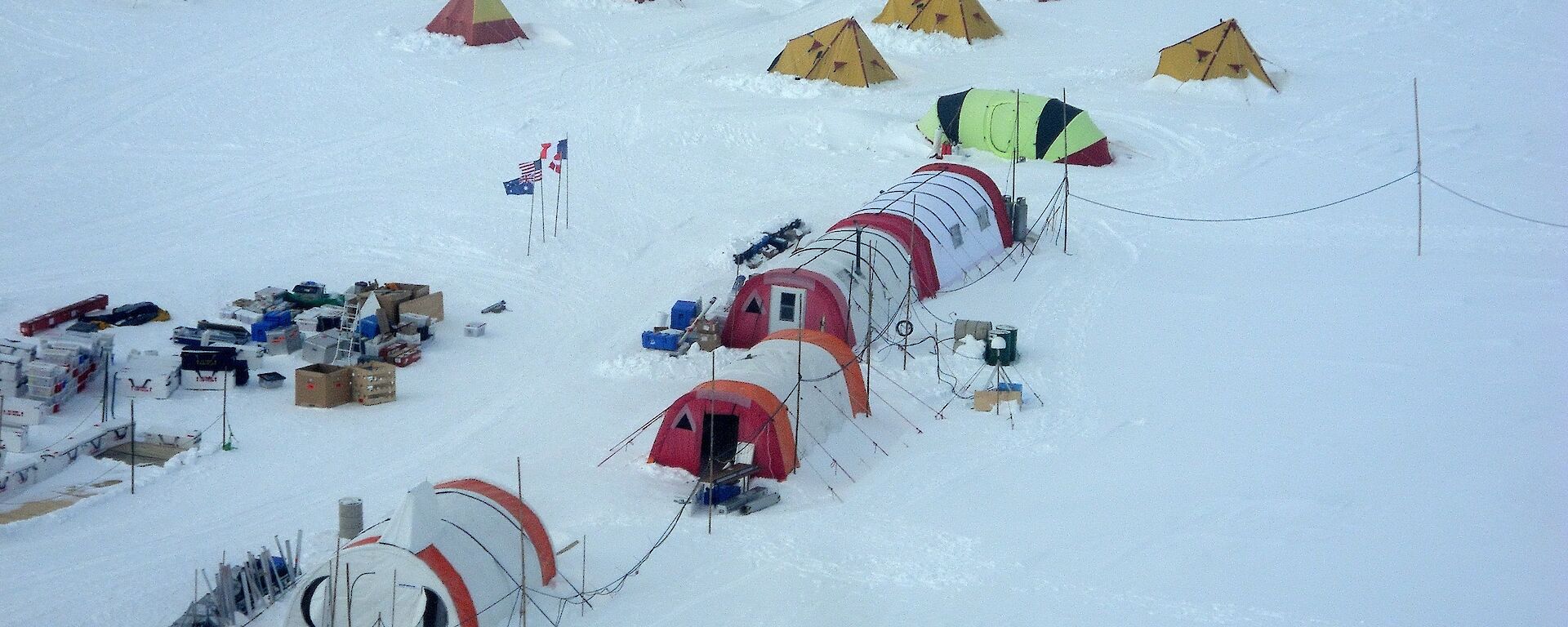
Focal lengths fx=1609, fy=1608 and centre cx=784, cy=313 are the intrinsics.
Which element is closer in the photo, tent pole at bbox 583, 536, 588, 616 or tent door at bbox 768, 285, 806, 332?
tent pole at bbox 583, 536, 588, 616

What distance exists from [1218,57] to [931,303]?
12613 mm

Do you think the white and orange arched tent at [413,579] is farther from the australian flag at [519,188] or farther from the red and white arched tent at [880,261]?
the australian flag at [519,188]

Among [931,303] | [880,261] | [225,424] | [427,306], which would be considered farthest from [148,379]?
[931,303]

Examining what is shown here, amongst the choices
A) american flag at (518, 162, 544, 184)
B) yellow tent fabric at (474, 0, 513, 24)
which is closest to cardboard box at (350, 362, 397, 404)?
american flag at (518, 162, 544, 184)

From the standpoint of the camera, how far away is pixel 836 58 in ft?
102

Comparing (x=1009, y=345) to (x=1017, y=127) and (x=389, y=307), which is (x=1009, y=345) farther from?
(x=1017, y=127)

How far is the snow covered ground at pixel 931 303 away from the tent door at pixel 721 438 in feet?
1.63

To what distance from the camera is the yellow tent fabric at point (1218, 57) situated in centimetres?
3105

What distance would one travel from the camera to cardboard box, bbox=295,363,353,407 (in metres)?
17.2

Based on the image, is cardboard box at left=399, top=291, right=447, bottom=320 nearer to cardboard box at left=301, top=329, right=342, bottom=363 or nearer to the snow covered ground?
the snow covered ground

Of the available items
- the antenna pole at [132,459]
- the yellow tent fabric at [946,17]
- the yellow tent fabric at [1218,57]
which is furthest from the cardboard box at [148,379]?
the yellow tent fabric at [1218,57]

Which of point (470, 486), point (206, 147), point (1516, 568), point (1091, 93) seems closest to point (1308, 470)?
point (1516, 568)

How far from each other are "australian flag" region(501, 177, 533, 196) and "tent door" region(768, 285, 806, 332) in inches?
199

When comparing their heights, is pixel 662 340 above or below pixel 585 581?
above
